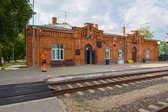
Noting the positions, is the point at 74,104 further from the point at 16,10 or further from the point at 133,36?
the point at 133,36

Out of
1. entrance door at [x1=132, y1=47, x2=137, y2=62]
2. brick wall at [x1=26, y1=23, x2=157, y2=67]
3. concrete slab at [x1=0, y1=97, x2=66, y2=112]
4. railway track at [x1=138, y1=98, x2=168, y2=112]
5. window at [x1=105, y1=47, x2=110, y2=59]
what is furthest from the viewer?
entrance door at [x1=132, y1=47, x2=137, y2=62]

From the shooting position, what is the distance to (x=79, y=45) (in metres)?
31.5

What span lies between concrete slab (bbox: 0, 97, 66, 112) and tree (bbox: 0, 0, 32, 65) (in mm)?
14322

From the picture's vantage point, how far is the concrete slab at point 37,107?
7320 millimetres

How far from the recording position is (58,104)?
8109 millimetres

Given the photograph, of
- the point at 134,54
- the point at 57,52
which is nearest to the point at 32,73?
the point at 57,52

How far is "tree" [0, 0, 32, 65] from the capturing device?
2154 cm

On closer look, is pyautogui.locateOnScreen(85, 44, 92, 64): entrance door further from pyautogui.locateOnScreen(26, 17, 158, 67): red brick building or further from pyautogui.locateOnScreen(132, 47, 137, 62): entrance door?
pyautogui.locateOnScreen(132, 47, 137, 62): entrance door

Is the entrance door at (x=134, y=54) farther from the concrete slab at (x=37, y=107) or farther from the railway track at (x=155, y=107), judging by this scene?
the concrete slab at (x=37, y=107)

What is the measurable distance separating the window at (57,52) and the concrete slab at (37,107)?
2055 centimetres

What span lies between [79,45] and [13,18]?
1137 cm

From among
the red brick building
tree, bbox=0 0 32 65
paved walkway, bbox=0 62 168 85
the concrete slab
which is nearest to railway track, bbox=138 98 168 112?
the concrete slab

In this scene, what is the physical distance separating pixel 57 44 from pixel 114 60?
11567mm

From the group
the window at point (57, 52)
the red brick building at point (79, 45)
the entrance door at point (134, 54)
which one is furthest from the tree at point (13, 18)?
the entrance door at point (134, 54)
